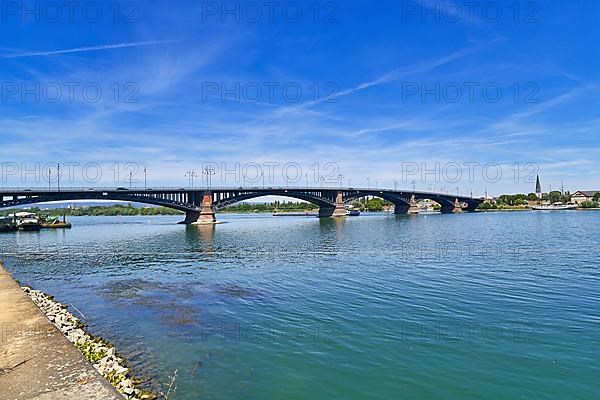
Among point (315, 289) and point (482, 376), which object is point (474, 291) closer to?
point (315, 289)

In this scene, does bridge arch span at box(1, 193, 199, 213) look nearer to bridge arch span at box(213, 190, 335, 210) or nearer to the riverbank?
bridge arch span at box(213, 190, 335, 210)

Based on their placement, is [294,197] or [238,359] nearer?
[238,359]

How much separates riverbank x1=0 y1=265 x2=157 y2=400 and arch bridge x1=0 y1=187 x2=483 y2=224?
242 feet

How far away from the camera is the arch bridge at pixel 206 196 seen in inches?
3078

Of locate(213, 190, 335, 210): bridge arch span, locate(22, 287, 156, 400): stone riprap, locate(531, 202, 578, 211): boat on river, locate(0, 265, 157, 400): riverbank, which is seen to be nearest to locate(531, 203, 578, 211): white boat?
locate(531, 202, 578, 211): boat on river

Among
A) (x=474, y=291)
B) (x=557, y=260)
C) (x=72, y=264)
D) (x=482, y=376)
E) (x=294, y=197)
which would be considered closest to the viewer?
(x=482, y=376)

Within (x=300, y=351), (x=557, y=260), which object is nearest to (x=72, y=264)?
(x=300, y=351)

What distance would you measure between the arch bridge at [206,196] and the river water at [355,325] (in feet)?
181

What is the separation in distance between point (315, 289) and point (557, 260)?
20315mm

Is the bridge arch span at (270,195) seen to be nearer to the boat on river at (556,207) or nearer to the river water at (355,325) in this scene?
the river water at (355,325)

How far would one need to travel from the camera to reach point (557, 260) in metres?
30.6

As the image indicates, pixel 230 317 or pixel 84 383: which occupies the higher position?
pixel 84 383

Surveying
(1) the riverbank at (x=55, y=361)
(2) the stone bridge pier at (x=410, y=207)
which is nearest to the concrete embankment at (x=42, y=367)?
(1) the riverbank at (x=55, y=361)

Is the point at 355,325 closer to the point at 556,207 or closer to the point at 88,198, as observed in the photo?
the point at 88,198
